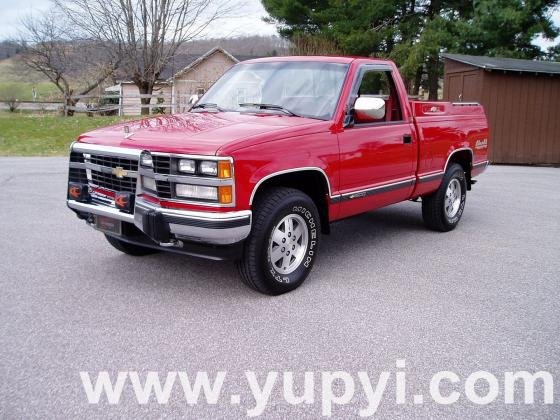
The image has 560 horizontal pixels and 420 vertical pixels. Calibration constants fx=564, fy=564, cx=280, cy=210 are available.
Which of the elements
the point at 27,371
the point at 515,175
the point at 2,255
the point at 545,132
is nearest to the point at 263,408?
the point at 27,371

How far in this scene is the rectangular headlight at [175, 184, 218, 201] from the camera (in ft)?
13.2

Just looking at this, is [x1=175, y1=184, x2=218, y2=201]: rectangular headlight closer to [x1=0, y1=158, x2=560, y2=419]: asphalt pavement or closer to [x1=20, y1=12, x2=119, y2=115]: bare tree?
[x1=0, y1=158, x2=560, y2=419]: asphalt pavement

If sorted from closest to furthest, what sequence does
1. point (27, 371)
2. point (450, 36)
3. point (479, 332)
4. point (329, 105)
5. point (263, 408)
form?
1. point (263, 408)
2. point (27, 371)
3. point (479, 332)
4. point (329, 105)
5. point (450, 36)

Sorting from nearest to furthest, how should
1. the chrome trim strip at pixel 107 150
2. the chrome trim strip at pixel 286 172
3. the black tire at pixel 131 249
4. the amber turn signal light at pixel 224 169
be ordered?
the amber turn signal light at pixel 224 169, the chrome trim strip at pixel 286 172, the chrome trim strip at pixel 107 150, the black tire at pixel 131 249

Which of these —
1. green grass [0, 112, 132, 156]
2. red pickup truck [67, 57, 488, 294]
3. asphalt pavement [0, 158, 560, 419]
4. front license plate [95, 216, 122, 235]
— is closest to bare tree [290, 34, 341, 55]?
green grass [0, 112, 132, 156]

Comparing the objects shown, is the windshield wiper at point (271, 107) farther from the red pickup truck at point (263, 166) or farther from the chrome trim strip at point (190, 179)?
the chrome trim strip at point (190, 179)

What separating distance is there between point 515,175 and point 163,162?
437 inches

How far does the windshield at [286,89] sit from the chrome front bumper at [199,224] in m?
1.51

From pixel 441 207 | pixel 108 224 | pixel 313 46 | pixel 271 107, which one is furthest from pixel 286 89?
pixel 313 46

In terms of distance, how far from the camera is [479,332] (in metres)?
3.98

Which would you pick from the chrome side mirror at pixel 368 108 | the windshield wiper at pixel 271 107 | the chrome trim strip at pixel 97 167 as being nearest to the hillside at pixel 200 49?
the windshield wiper at pixel 271 107

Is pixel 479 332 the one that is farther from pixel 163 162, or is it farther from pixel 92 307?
pixel 92 307

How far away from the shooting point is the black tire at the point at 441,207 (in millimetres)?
6855

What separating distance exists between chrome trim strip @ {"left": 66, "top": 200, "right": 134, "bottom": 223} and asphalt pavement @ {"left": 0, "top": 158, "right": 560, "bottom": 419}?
2.12 ft
